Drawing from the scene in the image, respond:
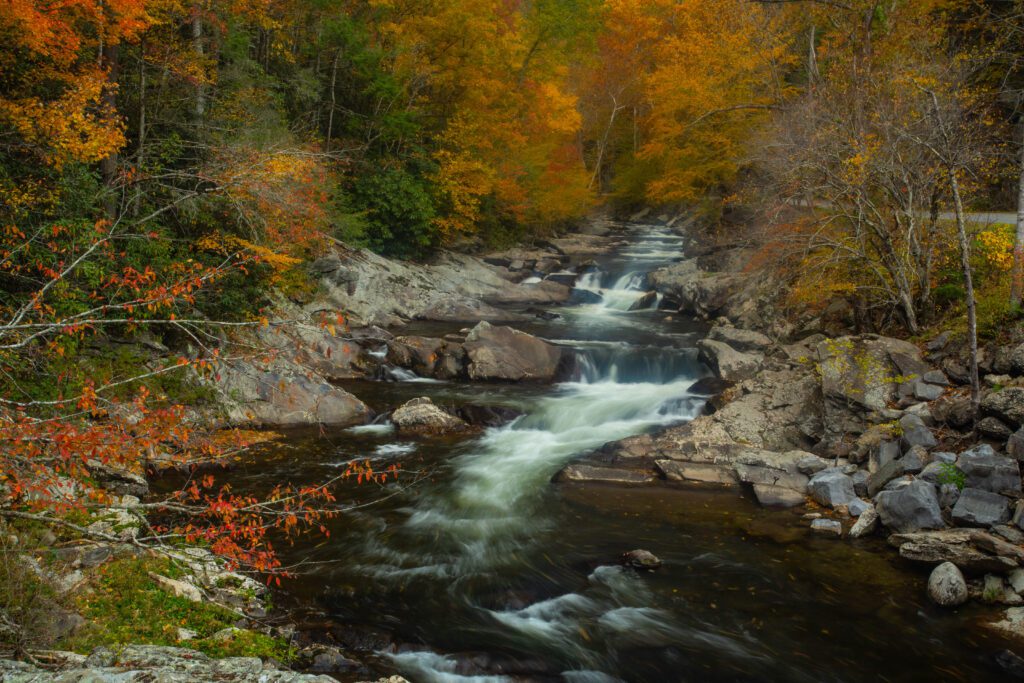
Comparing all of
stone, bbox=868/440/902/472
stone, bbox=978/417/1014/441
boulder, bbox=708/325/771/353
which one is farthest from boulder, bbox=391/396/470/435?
stone, bbox=978/417/1014/441

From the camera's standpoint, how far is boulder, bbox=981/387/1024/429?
8.87m

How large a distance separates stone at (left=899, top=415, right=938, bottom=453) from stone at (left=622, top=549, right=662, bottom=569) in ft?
14.6

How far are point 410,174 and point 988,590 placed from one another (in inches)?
840

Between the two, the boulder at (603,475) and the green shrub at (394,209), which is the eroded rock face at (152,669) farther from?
the green shrub at (394,209)

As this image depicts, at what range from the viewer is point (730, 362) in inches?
594

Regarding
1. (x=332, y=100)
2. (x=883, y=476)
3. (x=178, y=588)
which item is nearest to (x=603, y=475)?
(x=883, y=476)

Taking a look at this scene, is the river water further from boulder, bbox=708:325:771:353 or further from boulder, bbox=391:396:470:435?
boulder, bbox=708:325:771:353

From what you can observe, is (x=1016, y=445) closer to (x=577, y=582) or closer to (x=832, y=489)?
(x=832, y=489)

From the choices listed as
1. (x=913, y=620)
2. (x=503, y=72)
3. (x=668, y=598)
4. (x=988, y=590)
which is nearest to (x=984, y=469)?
(x=988, y=590)

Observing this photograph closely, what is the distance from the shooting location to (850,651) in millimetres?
6594

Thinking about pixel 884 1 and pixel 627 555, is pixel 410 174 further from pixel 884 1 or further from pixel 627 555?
pixel 627 555

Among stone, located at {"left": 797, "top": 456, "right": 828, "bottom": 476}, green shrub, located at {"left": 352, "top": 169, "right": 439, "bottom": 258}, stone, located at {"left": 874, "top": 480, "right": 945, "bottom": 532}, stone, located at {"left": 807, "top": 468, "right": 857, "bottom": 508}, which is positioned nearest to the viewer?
stone, located at {"left": 874, "top": 480, "right": 945, "bottom": 532}

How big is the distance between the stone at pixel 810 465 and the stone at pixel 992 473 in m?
2.21

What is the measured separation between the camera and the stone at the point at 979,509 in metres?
7.92
